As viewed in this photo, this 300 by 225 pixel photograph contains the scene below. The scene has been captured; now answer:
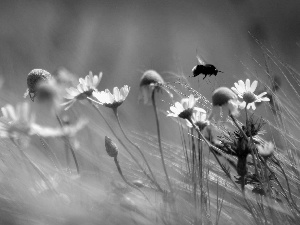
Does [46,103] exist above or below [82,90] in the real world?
below

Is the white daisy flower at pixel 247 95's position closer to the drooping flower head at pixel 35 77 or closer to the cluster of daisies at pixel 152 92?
the cluster of daisies at pixel 152 92

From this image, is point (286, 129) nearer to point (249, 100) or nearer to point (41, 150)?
point (249, 100)

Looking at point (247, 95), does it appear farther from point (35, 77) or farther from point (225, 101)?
point (35, 77)

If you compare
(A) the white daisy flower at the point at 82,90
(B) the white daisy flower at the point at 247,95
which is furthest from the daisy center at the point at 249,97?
(A) the white daisy flower at the point at 82,90

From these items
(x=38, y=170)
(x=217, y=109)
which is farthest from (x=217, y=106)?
(x=38, y=170)

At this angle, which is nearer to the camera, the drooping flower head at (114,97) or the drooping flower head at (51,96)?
the drooping flower head at (51,96)

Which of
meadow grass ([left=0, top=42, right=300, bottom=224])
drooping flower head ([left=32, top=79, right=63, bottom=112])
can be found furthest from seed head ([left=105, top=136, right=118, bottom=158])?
drooping flower head ([left=32, top=79, right=63, bottom=112])

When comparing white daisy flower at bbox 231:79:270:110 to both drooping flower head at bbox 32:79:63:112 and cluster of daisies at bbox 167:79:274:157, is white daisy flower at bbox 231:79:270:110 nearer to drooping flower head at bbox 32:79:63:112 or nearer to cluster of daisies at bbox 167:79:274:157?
cluster of daisies at bbox 167:79:274:157
